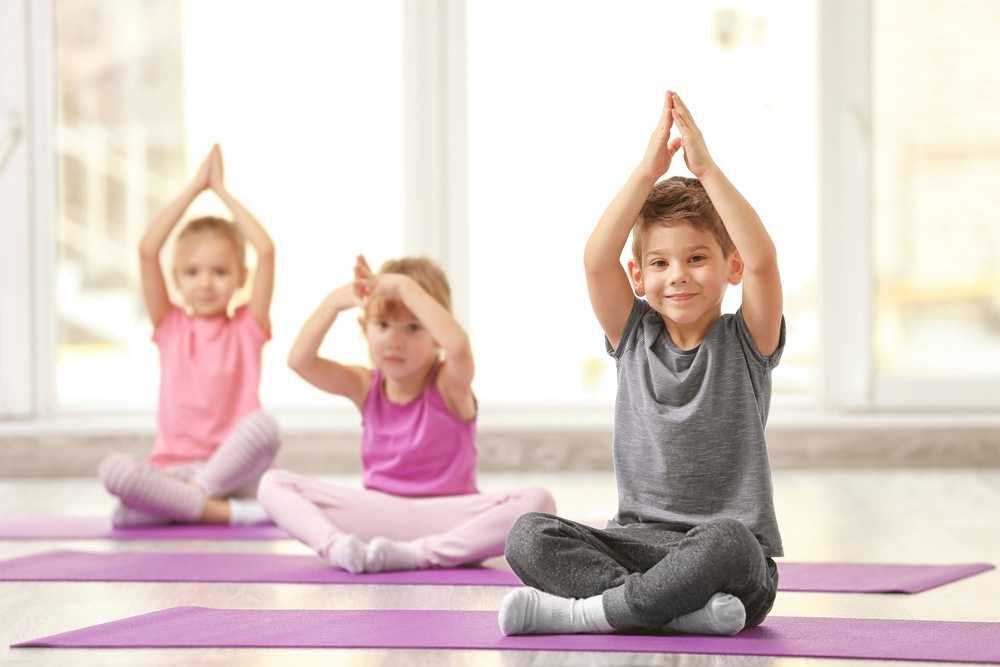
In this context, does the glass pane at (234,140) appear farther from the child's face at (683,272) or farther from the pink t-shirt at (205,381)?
the child's face at (683,272)

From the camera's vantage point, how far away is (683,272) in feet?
6.34

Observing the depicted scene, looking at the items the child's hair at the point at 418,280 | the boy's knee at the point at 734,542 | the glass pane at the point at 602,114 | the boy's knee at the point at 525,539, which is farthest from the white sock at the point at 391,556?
the glass pane at the point at 602,114

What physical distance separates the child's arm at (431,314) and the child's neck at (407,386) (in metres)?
0.09

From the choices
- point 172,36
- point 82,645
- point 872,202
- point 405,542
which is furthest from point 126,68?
point 82,645

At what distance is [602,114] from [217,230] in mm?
1594

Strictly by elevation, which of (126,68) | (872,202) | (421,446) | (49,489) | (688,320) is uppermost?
(126,68)

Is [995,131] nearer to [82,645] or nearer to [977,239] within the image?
[977,239]

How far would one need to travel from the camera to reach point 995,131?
13.9 ft

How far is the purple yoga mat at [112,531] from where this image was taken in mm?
2859

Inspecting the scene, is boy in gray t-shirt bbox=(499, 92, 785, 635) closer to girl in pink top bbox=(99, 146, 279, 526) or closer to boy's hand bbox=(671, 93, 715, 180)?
boy's hand bbox=(671, 93, 715, 180)

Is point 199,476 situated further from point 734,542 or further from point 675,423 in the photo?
point 734,542

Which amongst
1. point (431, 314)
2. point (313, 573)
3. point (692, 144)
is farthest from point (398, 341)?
point (692, 144)

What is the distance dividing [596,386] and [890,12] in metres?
1.36

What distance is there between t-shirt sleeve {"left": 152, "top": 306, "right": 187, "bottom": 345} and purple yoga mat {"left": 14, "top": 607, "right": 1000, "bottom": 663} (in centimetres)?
129
